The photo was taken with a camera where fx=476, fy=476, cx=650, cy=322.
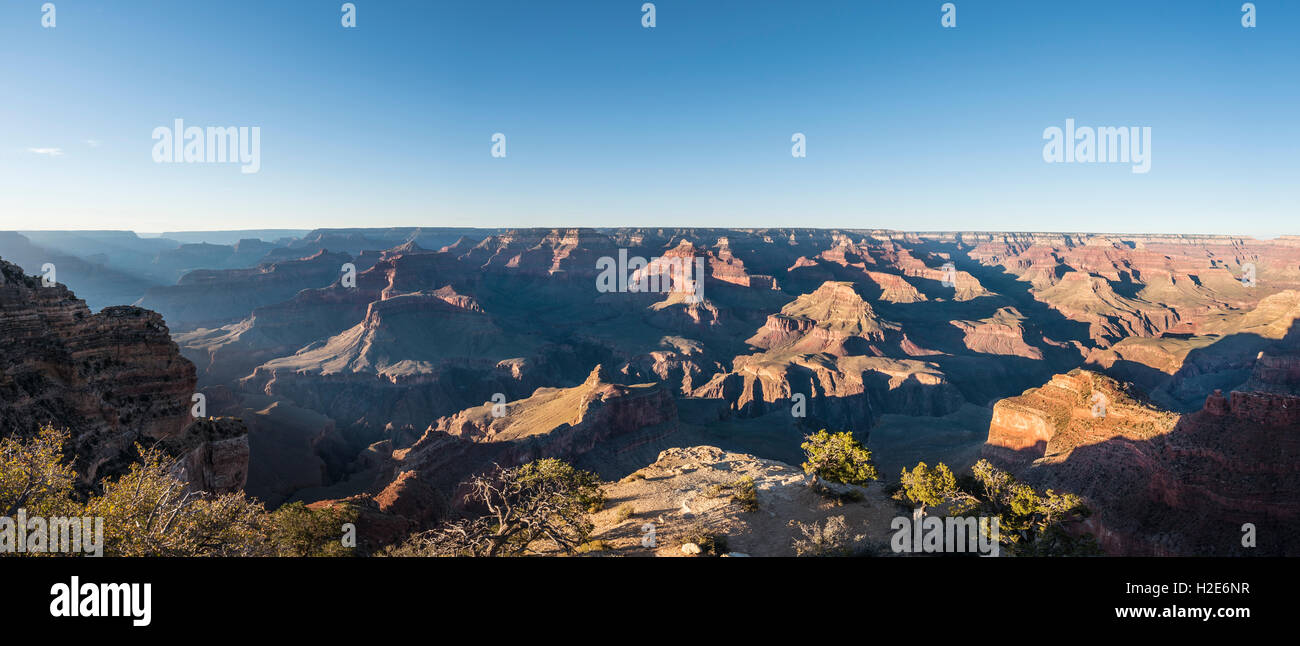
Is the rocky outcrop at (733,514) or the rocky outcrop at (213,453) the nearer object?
the rocky outcrop at (733,514)

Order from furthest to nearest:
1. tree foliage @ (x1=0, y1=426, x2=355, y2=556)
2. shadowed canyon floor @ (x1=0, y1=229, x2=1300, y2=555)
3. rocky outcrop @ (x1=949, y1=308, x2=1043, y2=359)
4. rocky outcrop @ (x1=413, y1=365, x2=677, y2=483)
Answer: rocky outcrop @ (x1=949, y1=308, x2=1043, y2=359)
rocky outcrop @ (x1=413, y1=365, x2=677, y2=483)
shadowed canyon floor @ (x1=0, y1=229, x2=1300, y2=555)
tree foliage @ (x1=0, y1=426, x2=355, y2=556)

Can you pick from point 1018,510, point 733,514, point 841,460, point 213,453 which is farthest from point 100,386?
point 1018,510

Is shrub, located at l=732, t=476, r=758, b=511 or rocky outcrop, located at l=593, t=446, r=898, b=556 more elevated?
shrub, located at l=732, t=476, r=758, b=511

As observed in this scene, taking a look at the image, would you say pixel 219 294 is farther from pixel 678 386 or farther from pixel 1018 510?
pixel 1018 510

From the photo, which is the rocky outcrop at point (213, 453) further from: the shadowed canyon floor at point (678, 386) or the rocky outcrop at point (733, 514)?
the rocky outcrop at point (733, 514)

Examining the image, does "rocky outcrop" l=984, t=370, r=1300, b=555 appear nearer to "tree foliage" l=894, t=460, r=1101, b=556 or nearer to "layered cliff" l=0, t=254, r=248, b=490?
"tree foliage" l=894, t=460, r=1101, b=556

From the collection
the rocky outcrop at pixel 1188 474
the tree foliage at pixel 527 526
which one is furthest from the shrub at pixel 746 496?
the rocky outcrop at pixel 1188 474

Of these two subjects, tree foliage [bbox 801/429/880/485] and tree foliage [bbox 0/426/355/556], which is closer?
tree foliage [bbox 0/426/355/556]

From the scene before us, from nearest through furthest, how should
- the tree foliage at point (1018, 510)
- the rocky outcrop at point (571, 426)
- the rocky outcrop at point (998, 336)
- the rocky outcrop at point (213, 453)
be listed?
the tree foliage at point (1018, 510)
the rocky outcrop at point (213, 453)
the rocky outcrop at point (571, 426)
the rocky outcrop at point (998, 336)

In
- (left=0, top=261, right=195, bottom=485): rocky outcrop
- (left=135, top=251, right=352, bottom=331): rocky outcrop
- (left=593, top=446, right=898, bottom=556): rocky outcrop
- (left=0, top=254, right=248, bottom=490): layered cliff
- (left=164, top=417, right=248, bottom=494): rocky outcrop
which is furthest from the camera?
(left=135, top=251, right=352, bottom=331): rocky outcrop

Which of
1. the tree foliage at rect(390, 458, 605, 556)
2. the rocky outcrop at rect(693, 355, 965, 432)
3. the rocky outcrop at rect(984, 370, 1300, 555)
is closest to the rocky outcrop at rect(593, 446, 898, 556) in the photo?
the tree foliage at rect(390, 458, 605, 556)

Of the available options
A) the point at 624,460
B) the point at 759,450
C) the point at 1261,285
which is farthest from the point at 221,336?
the point at 1261,285

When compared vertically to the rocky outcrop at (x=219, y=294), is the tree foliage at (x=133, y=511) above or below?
below
